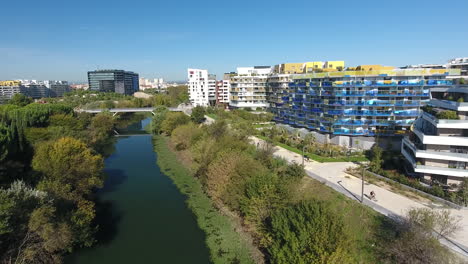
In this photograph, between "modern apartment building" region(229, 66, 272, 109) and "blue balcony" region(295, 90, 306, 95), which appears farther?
"modern apartment building" region(229, 66, 272, 109)

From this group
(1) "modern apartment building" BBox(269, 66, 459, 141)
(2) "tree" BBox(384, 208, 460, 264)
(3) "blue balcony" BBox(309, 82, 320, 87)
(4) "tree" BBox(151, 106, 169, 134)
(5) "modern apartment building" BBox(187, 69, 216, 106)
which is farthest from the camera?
(5) "modern apartment building" BBox(187, 69, 216, 106)

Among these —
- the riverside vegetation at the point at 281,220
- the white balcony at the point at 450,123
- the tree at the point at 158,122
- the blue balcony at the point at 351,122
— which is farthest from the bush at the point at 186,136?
the white balcony at the point at 450,123

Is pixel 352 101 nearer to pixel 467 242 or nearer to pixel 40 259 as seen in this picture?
pixel 467 242

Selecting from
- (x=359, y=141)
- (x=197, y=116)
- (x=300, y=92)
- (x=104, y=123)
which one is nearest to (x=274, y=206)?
(x=359, y=141)

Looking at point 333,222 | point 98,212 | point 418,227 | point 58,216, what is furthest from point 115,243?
point 418,227

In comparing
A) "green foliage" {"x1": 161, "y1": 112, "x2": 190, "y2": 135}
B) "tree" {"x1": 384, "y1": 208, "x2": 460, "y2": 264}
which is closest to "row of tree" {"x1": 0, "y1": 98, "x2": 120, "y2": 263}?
"tree" {"x1": 384, "y1": 208, "x2": 460, "y2": 264}

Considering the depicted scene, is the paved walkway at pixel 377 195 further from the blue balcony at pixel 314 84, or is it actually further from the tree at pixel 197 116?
the tree at pixel 197 116

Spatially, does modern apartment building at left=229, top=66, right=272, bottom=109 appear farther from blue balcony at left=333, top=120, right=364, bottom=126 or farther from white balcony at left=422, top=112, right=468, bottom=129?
white balcony at left=422, top=112, right=468, bottom=129

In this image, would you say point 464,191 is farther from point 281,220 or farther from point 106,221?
point 106,221
